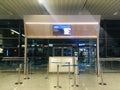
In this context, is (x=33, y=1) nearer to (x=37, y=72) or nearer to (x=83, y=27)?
(x=83, y=27)

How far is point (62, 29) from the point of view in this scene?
41.9ft

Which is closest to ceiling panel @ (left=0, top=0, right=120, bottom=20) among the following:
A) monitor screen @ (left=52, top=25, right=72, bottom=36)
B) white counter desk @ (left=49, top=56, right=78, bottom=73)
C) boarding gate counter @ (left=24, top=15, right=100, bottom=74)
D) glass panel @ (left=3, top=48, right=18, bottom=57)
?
boarding gate counter @ (left=24, top=15, right=100, bottom=74)

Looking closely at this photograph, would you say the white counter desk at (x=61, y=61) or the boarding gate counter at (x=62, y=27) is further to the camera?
the white counter desk at (x=61, y=61)

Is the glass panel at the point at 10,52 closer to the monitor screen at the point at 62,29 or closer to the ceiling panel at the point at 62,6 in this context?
the ceiling panel at the point at 62,6

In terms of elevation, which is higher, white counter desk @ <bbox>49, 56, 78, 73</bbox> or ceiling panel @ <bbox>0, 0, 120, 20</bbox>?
ceiling panel @ <bbox>0, 0, 120, 20</bbox>

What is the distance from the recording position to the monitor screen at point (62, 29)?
41.9ft

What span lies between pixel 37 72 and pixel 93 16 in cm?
458

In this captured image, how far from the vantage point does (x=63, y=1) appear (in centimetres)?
1026

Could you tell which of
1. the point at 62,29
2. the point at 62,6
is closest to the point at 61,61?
the point at 62,29

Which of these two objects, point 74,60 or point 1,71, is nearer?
point 74,60

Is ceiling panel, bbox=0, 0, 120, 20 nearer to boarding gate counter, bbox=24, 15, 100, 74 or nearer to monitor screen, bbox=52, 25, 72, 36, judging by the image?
boarding gate counter, bbox=24, 15, 100, 74

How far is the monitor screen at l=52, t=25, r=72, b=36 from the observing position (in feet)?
41.9

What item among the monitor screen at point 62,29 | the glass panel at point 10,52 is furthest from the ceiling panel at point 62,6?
the glass panel at point 10,52

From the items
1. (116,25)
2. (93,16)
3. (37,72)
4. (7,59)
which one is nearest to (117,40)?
(116,25)
